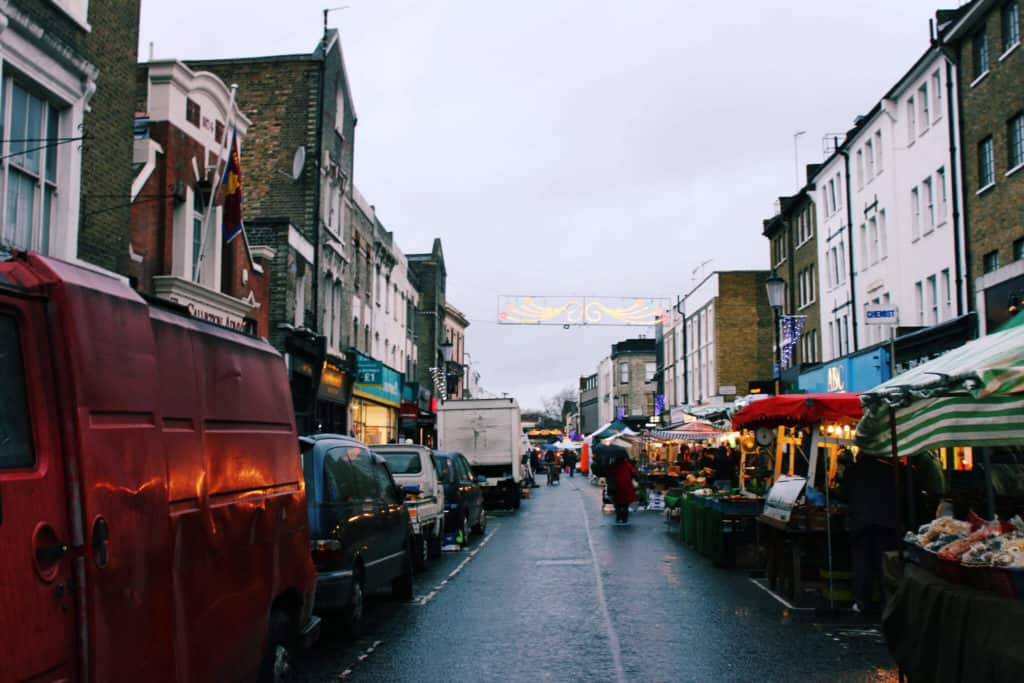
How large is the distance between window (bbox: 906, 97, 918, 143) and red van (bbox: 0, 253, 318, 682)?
29486 millimetres

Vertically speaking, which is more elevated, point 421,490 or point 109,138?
point 109,138

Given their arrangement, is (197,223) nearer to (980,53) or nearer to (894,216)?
(980,53)

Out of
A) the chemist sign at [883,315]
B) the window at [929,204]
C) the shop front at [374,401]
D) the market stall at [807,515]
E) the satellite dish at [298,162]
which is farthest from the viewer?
the shop front at [374,401]

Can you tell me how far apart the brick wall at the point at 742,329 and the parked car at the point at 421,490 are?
4348 centimetres

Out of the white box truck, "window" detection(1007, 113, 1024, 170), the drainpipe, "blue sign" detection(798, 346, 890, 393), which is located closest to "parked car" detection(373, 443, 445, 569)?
the white box truck

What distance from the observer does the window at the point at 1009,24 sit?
23.6 meters

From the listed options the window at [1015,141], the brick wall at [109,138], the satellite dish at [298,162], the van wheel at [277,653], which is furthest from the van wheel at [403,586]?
the satellite dish at [298,162]

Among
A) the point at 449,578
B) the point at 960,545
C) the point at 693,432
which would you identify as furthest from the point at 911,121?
the point at 960,545

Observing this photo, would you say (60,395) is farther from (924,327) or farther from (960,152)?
(924,327)

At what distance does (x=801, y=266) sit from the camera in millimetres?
45750

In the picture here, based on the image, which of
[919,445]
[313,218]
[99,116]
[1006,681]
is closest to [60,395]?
[1006,681]

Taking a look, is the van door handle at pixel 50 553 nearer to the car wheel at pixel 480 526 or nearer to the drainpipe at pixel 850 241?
the car wheel at pixel 480 526

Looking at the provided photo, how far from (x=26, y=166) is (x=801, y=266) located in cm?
3779

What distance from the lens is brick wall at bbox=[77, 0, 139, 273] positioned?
50.4ft
